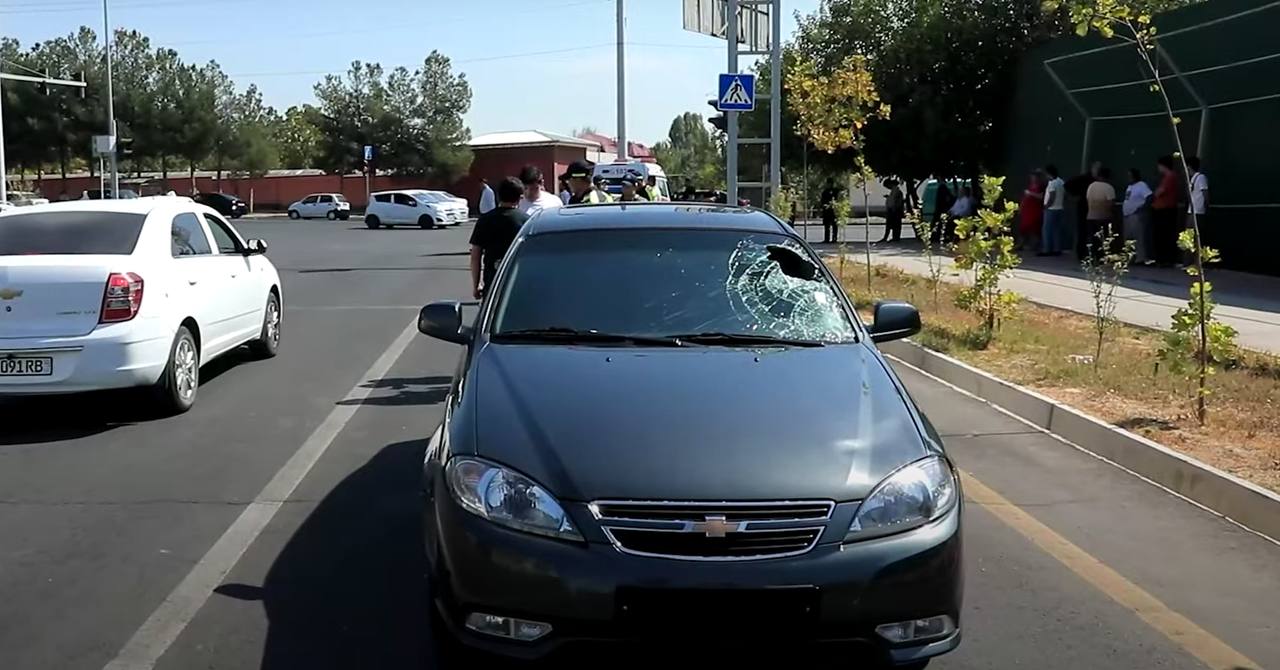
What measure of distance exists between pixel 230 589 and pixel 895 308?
10.2 ft

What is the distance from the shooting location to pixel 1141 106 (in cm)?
2062

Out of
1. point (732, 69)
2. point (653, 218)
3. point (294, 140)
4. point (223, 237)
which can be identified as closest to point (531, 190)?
point (223, 237)

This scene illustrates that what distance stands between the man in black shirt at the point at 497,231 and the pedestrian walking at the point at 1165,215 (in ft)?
40.4

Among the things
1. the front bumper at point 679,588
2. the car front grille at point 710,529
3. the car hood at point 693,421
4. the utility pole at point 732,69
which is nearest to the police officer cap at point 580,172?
the car hood at point 693,421

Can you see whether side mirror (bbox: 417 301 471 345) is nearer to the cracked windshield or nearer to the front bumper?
the cracked windshield

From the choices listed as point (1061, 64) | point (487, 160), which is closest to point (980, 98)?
point (1061, 64)

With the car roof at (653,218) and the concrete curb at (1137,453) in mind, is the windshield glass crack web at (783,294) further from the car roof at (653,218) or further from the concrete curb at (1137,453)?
the concrete curb at (1137,453)

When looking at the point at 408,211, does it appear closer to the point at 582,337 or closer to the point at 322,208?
the point at 322,208

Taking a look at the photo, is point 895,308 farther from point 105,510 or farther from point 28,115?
point 28,115

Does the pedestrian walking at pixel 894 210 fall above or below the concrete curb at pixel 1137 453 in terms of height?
above

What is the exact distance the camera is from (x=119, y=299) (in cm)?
796

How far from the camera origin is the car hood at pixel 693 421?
3645 millimetres

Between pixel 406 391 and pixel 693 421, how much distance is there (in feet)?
19.5

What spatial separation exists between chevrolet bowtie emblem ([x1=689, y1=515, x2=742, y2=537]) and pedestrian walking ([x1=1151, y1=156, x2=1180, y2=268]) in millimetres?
16227
